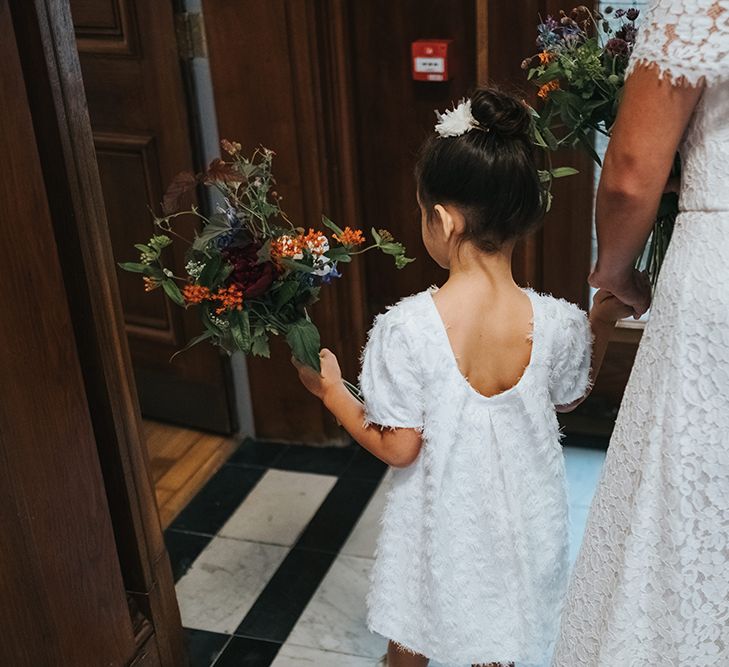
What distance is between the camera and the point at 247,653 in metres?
2.51

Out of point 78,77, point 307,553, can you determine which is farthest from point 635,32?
point 307,553

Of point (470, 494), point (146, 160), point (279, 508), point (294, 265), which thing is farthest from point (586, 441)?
point (294, 265)

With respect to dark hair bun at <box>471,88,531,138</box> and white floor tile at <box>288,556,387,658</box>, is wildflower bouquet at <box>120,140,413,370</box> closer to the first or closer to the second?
dark hair bun at <box>471,88,531,138</box>

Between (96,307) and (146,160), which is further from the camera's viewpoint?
(146,160)

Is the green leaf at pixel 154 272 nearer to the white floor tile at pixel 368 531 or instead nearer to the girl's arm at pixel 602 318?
the girl's arm at pixel 602 318

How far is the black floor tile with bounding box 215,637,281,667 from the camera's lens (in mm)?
2475

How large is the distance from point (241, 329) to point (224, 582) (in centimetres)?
108

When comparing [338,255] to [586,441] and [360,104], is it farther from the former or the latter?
[586,441]

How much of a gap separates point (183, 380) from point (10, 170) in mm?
1687

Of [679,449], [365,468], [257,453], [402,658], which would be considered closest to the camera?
[679,449]

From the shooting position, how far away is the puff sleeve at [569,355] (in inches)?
75.0

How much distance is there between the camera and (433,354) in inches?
71.6

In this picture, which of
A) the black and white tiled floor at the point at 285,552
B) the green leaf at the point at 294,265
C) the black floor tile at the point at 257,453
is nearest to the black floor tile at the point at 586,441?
the black and white tiled floor at the point at 285,552

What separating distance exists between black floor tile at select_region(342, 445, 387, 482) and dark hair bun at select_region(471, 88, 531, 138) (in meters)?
1.57
